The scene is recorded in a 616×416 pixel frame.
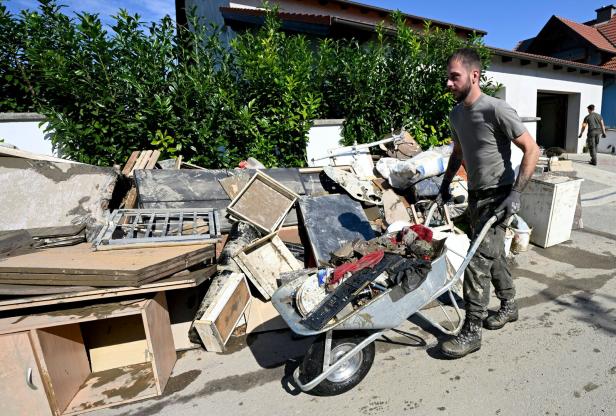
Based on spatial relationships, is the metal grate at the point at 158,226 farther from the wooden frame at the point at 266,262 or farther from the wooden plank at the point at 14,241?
the wooden plank at the point at 14,241

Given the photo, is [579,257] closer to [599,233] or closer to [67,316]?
[599,233]

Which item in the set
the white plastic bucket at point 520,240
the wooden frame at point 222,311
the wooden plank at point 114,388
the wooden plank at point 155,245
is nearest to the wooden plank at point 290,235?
the wooden frame at point 222,311

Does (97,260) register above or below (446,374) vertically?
above

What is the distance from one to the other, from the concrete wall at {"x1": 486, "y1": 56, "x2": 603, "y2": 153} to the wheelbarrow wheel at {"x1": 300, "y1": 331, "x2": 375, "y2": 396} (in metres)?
9.69

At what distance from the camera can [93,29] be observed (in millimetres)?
4590

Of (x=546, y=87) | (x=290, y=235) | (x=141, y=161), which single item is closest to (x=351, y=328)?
(x=290, y=235)

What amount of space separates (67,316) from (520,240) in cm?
486

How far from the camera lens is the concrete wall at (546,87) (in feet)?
35.3

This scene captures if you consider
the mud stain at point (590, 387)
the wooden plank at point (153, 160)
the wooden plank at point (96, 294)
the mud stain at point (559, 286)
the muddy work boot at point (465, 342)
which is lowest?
the mud stain at point (559, 286)

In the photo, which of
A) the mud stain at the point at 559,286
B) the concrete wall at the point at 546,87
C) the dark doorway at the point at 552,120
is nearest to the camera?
the mud stain at the point at 559,286

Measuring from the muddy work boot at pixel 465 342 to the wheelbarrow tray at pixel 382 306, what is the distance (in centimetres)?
52

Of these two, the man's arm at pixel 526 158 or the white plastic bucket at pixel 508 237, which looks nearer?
the man's arm at pixel 526 158

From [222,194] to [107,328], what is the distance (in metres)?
2.05

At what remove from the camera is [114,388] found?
2.46 meters
